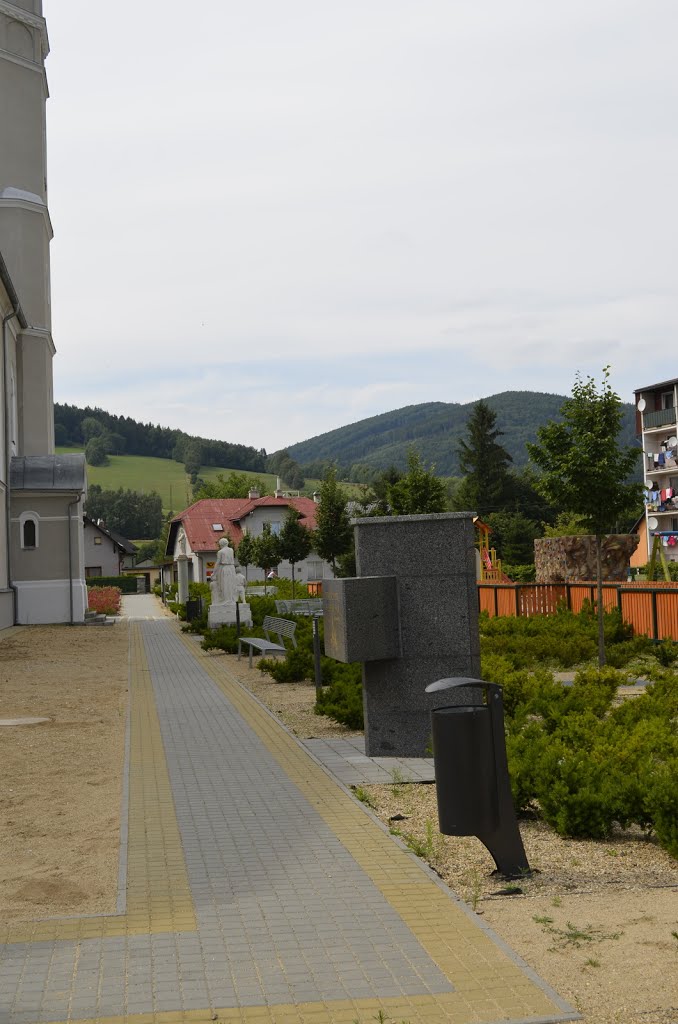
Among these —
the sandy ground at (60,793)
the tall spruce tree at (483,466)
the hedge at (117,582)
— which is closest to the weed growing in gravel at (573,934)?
the sandy ground at (60,793)

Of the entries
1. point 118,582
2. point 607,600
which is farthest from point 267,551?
point 118,582

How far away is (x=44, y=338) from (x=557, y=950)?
38315 mm

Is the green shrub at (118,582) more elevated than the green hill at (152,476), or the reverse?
the green hill at (152,476)

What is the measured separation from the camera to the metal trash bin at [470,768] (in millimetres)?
5867

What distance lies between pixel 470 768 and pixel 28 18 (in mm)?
41081

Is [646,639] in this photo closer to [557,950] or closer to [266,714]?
[266,714]

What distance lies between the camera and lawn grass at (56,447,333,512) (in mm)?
147250

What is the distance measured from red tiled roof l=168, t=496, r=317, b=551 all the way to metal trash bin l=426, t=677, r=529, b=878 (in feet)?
220

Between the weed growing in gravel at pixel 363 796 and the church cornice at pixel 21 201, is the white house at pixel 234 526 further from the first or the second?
the weed growing in gravel at pixel 363 796

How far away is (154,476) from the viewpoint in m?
155

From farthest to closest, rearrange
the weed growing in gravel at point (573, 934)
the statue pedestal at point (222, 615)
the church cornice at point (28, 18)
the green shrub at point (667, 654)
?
the church cornice at point (28, 18) → the statue pedestal at point (222, 615) → the green shrub at point (667, 654) → the weed growing in gravel at point (573, 934)

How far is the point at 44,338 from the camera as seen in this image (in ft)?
132

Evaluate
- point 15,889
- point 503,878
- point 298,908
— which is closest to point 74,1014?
point 298,908

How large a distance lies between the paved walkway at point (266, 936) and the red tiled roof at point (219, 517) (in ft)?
216
